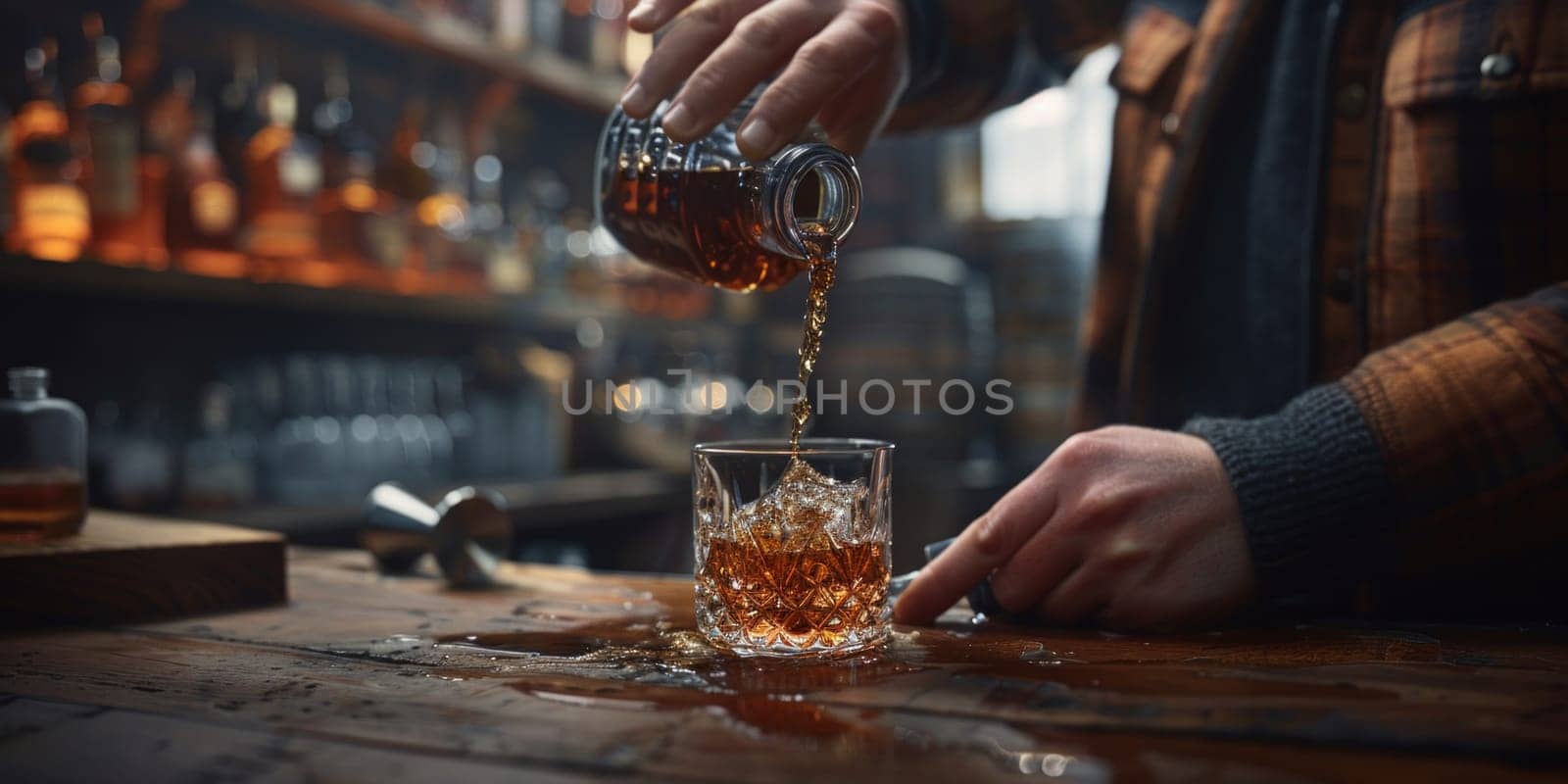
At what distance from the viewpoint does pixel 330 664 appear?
29.0 inches

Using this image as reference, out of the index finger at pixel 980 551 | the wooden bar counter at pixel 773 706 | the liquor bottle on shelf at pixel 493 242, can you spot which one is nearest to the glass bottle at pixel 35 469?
the wooden bar counter at pixel 773 706

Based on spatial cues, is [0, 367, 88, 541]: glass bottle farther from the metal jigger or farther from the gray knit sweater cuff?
the gray knit sweater cuff

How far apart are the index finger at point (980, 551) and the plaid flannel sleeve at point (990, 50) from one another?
0.56 meters

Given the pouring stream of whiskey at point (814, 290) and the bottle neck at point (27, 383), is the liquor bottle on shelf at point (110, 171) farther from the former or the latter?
the pouring stream of whiskey at point (814, 290)

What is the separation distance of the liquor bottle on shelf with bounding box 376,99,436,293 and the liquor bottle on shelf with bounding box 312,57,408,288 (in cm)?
1

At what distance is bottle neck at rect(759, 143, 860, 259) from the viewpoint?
81 cm

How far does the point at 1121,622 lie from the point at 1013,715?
0.27 m

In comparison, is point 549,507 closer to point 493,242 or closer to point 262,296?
point 493,242

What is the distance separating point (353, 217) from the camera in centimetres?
231

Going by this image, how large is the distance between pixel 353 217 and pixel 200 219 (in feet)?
1.09

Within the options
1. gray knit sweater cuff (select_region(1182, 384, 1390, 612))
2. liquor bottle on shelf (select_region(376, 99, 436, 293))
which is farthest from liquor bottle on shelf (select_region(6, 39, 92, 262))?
gray knit sweater cuff (select_region(1182, 384, 1390, 612))

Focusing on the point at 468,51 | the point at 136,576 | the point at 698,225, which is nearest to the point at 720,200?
the point at 698,225

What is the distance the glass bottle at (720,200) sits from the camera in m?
0.83

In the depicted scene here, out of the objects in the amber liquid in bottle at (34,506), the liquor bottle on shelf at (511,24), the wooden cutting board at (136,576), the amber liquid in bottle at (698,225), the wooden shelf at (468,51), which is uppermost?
the liquor bottle on shelf at (511,24)
